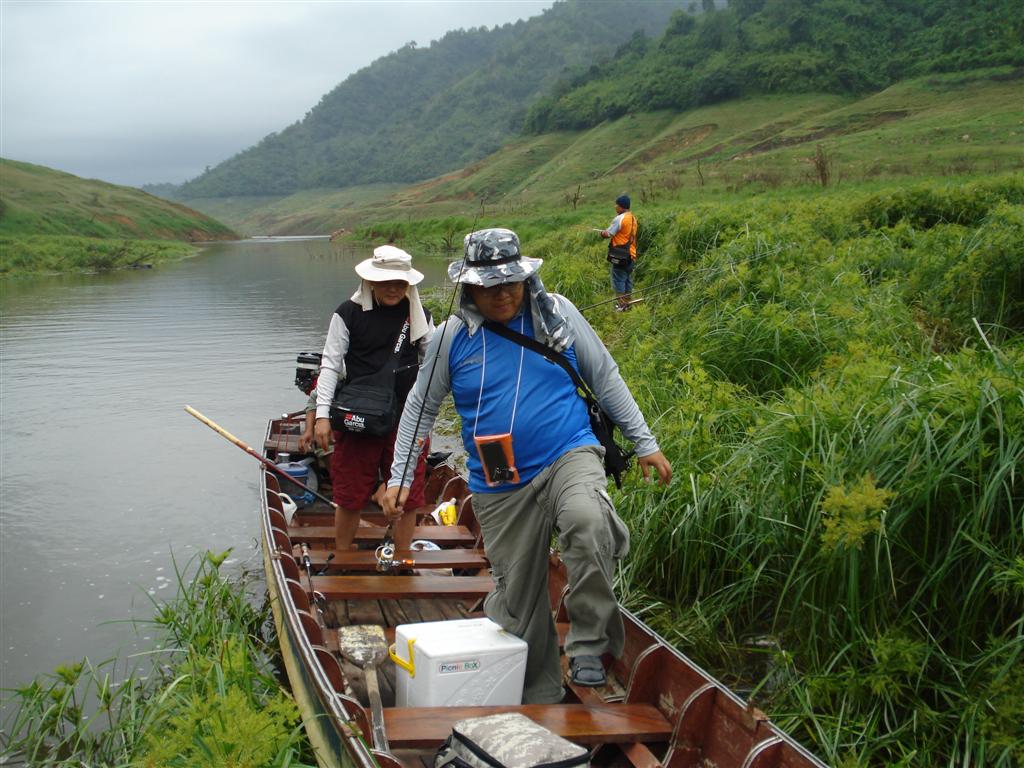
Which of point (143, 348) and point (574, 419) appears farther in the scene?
point (143, 348)

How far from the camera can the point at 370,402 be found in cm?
592

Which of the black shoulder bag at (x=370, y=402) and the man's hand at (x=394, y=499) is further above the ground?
the black shoulder bag at (x=370, y=402)

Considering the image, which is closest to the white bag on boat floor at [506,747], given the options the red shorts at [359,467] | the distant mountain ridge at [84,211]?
Answer: the red shorts at [359,467]

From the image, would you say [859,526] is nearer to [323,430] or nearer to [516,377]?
[516,377]

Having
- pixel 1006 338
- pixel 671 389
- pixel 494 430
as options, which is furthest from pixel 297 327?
pixel 494 430

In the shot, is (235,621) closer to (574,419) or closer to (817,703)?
(574,419)

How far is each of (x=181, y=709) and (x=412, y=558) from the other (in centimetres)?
195

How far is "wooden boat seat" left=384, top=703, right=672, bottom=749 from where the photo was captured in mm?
3938

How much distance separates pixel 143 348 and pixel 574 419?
18.3 metres

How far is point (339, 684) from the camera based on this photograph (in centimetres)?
451

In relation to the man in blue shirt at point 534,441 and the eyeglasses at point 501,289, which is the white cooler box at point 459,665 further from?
the eyeglasses at point 501,289

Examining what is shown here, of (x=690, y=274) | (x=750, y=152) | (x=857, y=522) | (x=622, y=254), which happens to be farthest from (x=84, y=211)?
(x=857, y=522)

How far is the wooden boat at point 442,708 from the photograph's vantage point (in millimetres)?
3904

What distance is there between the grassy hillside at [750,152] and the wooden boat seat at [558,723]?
8.40 metres
